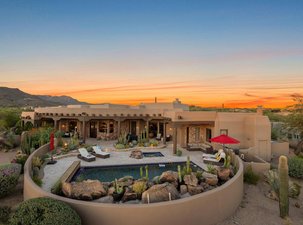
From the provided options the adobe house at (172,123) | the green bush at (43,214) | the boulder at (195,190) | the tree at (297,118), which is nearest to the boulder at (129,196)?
the green bush at (43,214)

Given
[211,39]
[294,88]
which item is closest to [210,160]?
[211,39]

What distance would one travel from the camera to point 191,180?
9.47 meters

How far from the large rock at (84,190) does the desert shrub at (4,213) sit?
6.82 ft

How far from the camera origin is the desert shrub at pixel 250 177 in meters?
12.0

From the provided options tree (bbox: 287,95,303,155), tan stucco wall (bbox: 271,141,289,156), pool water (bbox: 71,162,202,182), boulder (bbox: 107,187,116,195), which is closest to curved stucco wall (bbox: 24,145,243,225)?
boulder (bbox: 107,187,116,195)

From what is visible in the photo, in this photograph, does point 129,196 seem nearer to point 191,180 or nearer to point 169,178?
point 169,178

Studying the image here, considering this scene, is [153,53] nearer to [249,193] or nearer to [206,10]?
[206,10]

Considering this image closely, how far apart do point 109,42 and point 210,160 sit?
53.1 ft

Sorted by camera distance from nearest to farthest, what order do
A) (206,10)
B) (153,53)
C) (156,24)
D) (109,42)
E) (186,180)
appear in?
(186,180) < (206,10) < (156,24) < (109,42) < (153,53)

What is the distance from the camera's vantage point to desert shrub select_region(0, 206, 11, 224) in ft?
24.3

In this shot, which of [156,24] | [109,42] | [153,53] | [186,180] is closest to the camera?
[186,180]

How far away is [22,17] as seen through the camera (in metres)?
18.9

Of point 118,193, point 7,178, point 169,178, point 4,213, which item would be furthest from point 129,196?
point 7,178

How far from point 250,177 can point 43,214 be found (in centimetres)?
1109
